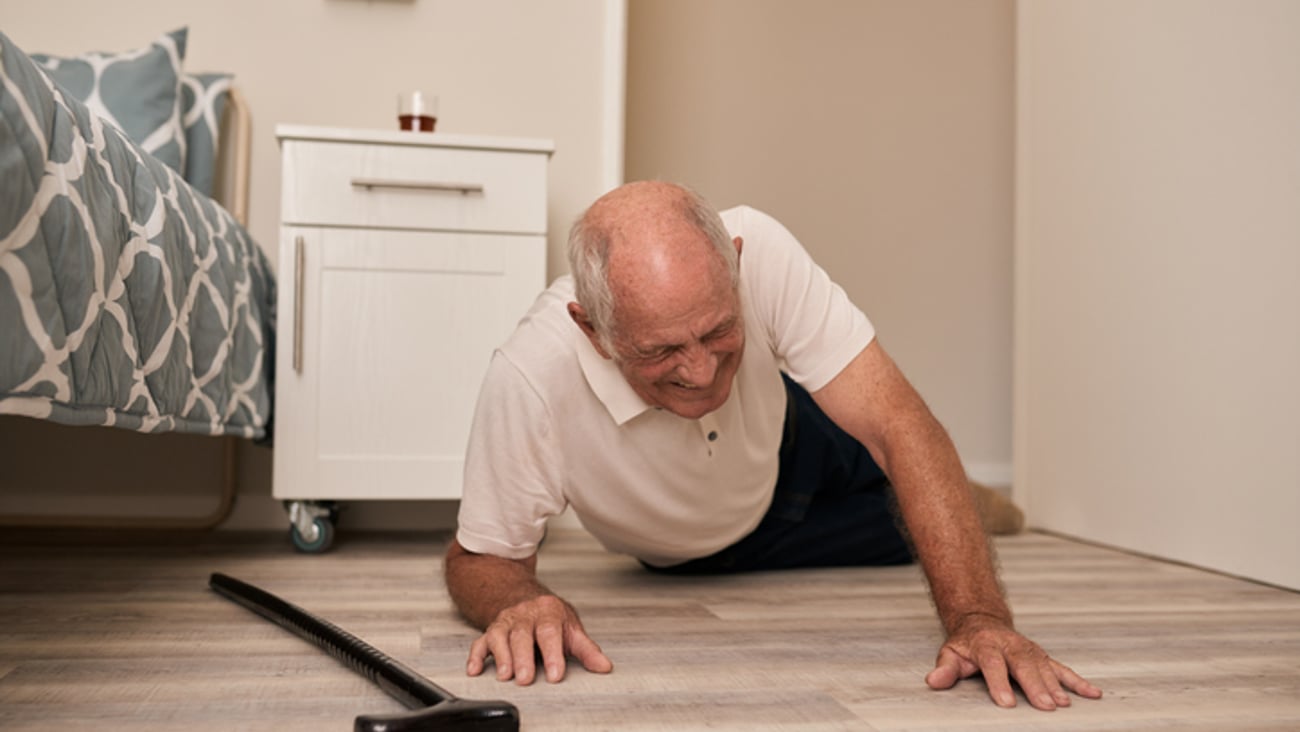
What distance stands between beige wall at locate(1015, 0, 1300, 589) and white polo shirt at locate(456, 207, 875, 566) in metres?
0.98

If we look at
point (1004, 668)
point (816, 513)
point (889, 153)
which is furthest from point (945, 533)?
point (889, 153)

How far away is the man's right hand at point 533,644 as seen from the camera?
1073 mm

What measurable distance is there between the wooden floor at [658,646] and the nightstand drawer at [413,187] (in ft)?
2.13

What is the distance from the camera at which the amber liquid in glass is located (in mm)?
2283

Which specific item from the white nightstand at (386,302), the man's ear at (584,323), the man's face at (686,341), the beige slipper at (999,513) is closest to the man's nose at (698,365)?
the man's face at (686,341)

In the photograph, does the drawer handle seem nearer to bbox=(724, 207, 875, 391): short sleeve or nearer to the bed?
the bed

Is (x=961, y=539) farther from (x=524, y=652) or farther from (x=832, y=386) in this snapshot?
(x=524, y=652)

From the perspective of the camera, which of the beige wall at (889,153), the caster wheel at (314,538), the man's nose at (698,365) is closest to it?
the man's nose at (698,365)

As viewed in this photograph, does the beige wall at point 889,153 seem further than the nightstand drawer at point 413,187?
Yes

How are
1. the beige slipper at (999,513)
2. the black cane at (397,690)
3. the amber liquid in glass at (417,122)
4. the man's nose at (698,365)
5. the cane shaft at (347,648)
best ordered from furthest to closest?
the beige slipper at (999,513) < the amber liquid in glass at (417,122) < the man's nose at (698,365) < the cane shaft at (347,648) < the black cane at (397,690)

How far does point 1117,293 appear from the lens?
235 cm

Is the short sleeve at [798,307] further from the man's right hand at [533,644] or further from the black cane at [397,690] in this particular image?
the black cane at [397,690]

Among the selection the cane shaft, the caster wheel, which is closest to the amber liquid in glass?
the caster wheel

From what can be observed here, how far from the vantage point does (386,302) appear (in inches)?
86.2
